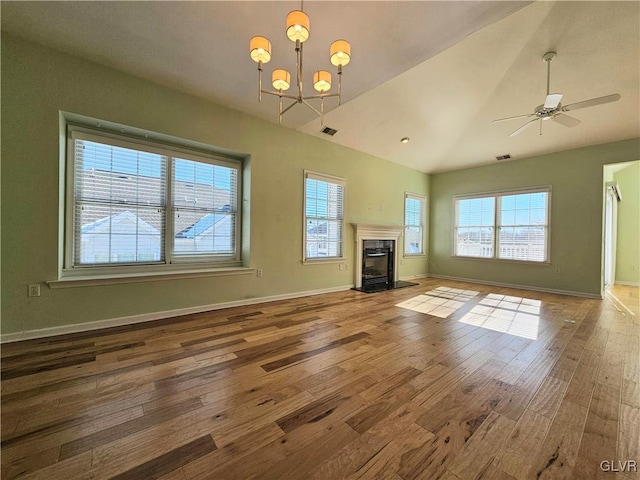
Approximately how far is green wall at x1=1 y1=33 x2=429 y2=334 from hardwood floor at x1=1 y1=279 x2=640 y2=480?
0.40 m

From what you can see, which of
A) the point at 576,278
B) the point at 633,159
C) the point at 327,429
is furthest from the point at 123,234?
the point at 633,159

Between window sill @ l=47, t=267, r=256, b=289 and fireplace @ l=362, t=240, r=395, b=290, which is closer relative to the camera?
window sill @ l=47, t=267, r=256, b=289

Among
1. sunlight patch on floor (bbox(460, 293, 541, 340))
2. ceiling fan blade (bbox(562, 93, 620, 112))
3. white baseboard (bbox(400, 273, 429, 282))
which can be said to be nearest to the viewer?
ceiling fan blade (bbox(562, 93, 620, 112))

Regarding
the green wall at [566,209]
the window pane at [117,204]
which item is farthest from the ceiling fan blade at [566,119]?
the window pane at [117,204]

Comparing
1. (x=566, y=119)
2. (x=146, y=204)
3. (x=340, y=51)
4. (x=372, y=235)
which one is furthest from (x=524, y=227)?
(x=146, y=204)

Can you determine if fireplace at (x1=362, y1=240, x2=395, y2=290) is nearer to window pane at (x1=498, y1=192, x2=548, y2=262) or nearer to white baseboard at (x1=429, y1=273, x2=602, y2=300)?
white baseboard at (x1=429, y1=273, x2=602, y2=300)

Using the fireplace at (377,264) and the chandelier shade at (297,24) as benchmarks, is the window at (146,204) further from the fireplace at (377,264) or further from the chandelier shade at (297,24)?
the fireplace at (377,264)

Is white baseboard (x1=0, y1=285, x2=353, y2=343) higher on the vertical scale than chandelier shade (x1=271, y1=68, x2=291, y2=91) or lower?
lower

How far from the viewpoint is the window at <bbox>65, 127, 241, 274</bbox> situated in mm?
3070

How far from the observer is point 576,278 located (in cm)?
515

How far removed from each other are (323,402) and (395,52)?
3.58 metres

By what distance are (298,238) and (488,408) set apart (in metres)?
3.57


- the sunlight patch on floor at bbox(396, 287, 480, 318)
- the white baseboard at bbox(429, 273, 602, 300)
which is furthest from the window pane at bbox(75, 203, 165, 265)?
the white baseboard at bbox(429, 273, 602, 300)

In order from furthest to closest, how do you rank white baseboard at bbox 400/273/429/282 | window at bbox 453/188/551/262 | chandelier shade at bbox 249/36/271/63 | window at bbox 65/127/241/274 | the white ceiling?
white baseboard at bbox 400/273/429/282
window at bbox 453/188/551/262
window at bbox 65/127/241/274
the white ceiling
chandelier shade at bbox 249/36/271/63
